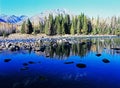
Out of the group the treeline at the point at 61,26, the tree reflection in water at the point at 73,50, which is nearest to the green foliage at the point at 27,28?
the treeline at the point at 61,26

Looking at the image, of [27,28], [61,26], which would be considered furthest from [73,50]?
[27,28]

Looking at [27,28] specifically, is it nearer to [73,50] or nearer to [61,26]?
[61,26]

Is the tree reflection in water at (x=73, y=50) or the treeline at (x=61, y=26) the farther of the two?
the treeline at (x=61, y=26)

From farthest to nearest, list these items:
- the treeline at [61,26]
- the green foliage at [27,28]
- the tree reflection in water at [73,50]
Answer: the treeline at [61,26], the green foliage at [27,28], the tree reflection in water at [73,50]

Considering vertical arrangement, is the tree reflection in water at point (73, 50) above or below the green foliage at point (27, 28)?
below

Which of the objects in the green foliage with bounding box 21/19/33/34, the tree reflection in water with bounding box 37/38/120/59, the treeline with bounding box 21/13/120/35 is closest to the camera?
the tree reflection in water with bounding box 37/38/120/59

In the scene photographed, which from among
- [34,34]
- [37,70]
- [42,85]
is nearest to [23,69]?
[37,70]

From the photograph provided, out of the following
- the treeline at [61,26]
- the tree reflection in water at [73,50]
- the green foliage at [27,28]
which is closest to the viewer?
the tree reflection in water at [73,50]

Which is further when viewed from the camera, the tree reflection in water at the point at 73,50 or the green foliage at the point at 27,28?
the green foliage at the point at 27,28

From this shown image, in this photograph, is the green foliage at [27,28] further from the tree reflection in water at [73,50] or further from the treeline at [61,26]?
the tree reflection in water at [73,50]

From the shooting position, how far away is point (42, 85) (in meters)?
24.0

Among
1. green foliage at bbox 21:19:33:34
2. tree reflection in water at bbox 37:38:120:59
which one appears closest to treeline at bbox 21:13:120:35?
green foliage at bbox 21:19:33:34

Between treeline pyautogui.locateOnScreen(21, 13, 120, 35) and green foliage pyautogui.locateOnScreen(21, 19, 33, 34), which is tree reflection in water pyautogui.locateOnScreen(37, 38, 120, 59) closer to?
treeline pyautogui.locateOnScreen(21, 13, 120, 35)

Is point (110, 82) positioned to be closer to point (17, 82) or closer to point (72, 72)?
point (72, 72)
